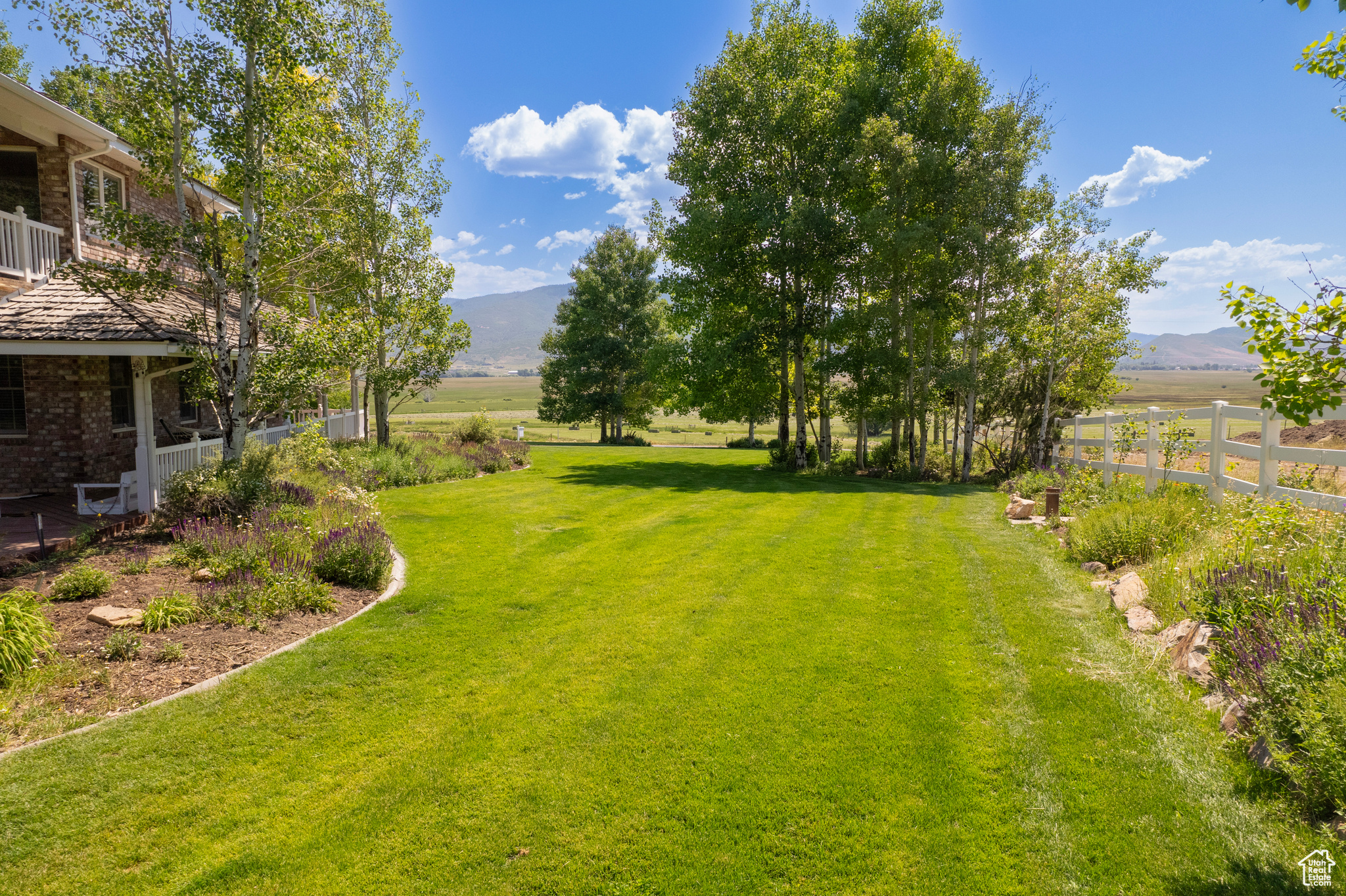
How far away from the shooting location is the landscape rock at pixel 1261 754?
3.84m

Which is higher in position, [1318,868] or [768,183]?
[768,183]

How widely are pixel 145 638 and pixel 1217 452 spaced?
12789mm

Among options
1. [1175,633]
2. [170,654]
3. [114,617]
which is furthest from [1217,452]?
[114,617]

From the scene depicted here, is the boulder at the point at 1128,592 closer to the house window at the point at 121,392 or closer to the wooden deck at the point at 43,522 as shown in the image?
the wooden deck at the point at 43,522

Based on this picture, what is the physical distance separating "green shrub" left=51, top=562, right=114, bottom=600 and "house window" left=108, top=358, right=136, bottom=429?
7.63 metres

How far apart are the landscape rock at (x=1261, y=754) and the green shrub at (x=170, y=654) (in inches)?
317

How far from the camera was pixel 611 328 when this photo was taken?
3747 centimetres

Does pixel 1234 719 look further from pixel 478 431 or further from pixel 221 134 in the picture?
pixel 478 431

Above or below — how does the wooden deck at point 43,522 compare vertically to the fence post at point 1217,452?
below

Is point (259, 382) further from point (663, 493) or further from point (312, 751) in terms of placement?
point (663, 493)

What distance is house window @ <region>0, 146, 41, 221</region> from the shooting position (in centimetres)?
1182

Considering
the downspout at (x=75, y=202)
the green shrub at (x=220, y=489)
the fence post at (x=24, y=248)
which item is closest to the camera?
the green shrub at (x=220, y=489)

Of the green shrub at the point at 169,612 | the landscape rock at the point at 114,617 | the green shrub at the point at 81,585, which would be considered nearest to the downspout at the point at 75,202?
the green shrub at the point at 81,585

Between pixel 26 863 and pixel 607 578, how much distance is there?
545 cm
